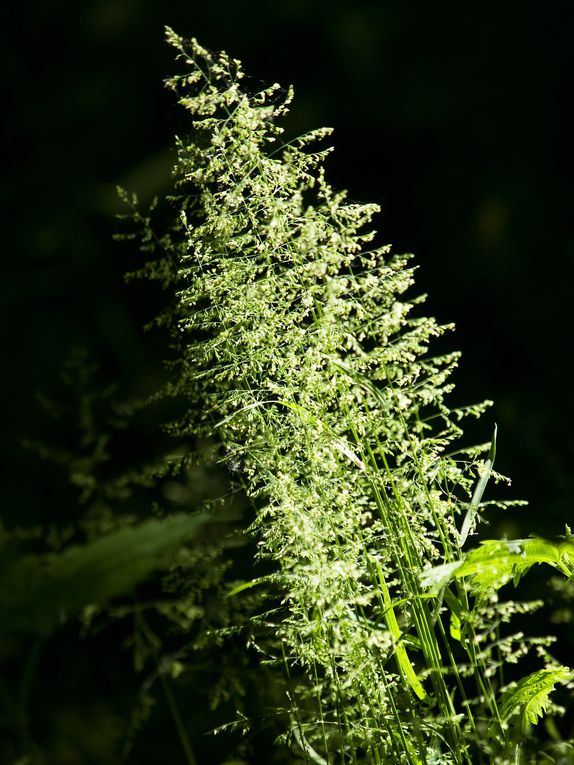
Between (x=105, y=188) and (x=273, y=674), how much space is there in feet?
3.29

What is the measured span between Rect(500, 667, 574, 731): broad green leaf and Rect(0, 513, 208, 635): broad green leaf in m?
0.37

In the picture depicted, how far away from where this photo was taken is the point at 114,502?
4.58 feet

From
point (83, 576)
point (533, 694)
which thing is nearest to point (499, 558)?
point (533, 694)

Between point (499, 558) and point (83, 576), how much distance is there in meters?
0.31

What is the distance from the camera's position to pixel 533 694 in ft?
2.47

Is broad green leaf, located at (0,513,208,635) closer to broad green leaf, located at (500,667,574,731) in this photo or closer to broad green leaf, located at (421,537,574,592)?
broad green leaf, located at (421,537,574,592)

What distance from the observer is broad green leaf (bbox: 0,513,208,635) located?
0.52 m

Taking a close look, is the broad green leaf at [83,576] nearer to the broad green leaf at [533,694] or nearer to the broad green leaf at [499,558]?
the broad green leaf at [499,558]

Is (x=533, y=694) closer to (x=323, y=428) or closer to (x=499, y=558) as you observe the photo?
(x=499, y=558)

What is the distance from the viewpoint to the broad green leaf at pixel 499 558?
0.62m

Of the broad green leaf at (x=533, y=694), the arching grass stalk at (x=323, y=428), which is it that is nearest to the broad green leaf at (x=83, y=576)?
the arching grass stalk at (x=323, y=428)

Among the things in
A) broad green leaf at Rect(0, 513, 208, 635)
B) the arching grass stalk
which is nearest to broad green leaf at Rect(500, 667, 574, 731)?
the arching grass stalk

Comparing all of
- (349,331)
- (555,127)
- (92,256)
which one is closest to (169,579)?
(349,331)

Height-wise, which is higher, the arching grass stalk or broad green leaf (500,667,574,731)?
the arching grass stalk
